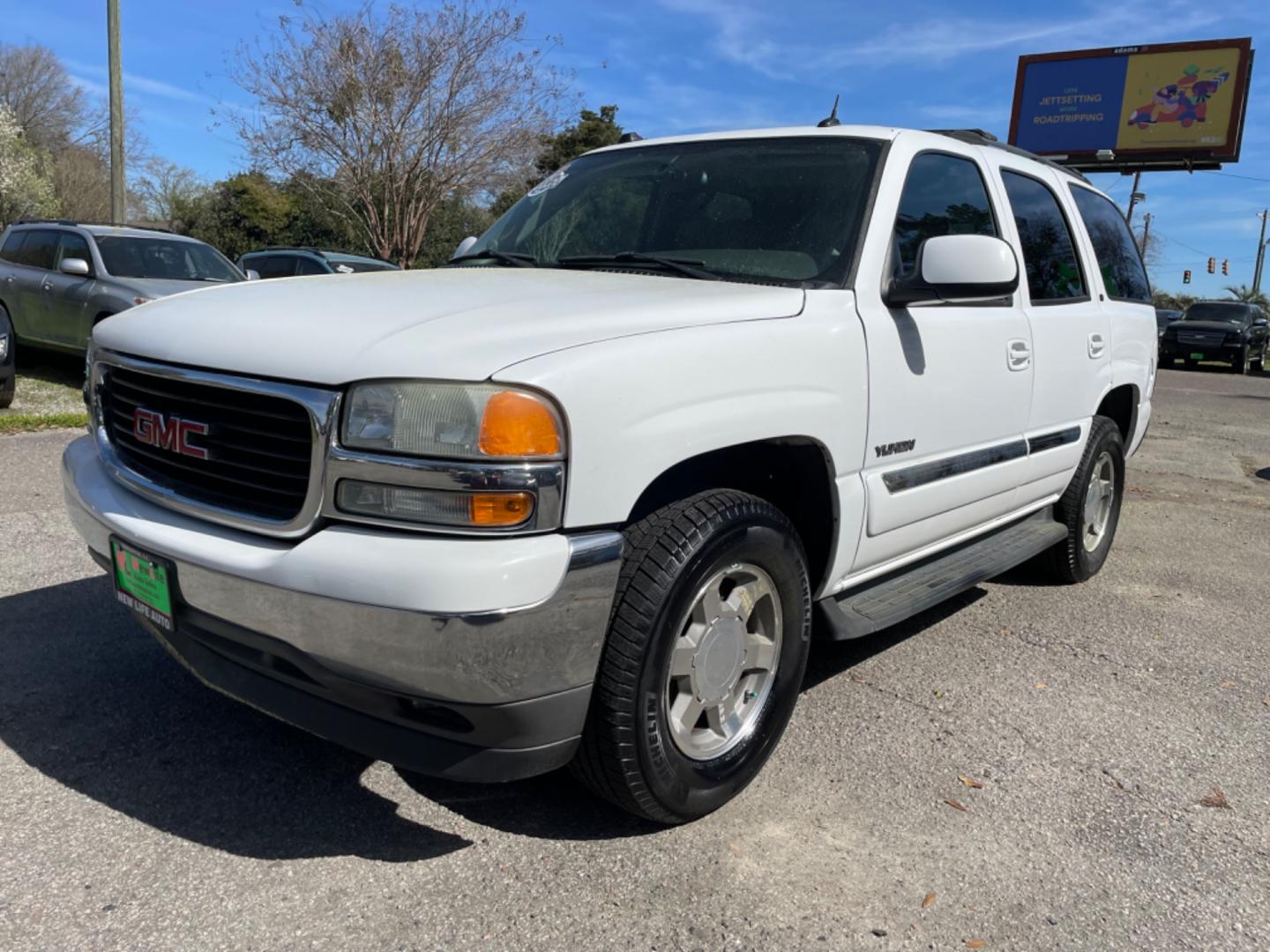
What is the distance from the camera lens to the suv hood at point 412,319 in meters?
2.10

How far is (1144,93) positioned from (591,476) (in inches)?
1371

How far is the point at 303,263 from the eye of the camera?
47.2 ft

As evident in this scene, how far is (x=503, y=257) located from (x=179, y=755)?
6.27 feet

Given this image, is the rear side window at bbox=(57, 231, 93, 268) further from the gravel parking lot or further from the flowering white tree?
A: the flowering white tree

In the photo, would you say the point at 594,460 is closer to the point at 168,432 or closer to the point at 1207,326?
the point at 168,432

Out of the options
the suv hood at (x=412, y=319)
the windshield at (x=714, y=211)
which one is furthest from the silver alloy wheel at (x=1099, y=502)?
the suv hood at (x=412, y=319)

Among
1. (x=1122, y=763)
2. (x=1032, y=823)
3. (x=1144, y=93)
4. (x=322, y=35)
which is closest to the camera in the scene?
(x=1032, y=823)

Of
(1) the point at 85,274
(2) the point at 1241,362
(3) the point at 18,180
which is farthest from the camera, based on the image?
(3) the point at 18,180

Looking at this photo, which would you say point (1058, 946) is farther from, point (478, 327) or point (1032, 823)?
point (478, 327)

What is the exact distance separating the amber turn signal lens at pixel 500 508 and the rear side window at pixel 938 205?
5.54 feet

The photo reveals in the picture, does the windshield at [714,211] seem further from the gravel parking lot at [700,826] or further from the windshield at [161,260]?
the windshield at [161,260]

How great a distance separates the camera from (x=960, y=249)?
289cm

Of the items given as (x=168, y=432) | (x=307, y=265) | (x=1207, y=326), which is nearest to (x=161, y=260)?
(x=307, y=265)

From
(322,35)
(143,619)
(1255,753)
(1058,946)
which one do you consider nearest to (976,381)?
(1255,753)
